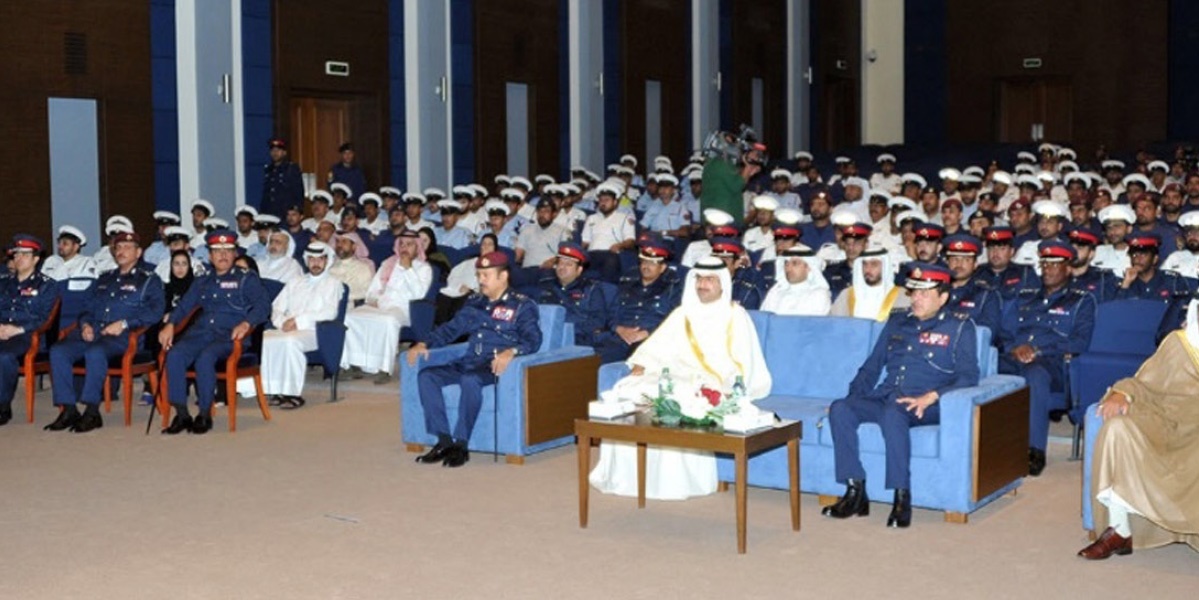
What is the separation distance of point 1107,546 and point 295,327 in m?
6.76

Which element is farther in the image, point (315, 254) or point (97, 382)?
point (315, 254)

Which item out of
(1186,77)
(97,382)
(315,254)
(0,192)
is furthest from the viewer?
(1186,77)

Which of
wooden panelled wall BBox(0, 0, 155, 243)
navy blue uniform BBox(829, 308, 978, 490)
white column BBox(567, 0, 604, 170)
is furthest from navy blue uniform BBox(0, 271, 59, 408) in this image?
white column BBox(567, 0, 604, 170)

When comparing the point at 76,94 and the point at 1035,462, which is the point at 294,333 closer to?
the point at 1035,462

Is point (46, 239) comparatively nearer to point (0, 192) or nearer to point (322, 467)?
point (0, 192)

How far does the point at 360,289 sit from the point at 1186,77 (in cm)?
1840

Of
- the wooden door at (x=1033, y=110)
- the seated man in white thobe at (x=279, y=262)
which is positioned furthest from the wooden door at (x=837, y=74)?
the seated man in white thobe at (x=279, y=262)

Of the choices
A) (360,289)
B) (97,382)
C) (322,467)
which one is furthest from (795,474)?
(360,289)

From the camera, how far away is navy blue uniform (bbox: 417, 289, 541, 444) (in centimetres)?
924

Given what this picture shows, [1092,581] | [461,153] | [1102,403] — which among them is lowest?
[1092,581]

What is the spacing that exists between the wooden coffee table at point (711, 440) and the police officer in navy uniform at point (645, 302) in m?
2.90

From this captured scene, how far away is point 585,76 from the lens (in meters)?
23.8

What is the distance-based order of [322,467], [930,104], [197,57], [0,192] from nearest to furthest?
[322,467], [0,192], [197,57], [930,104]

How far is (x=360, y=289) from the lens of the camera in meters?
14.0
